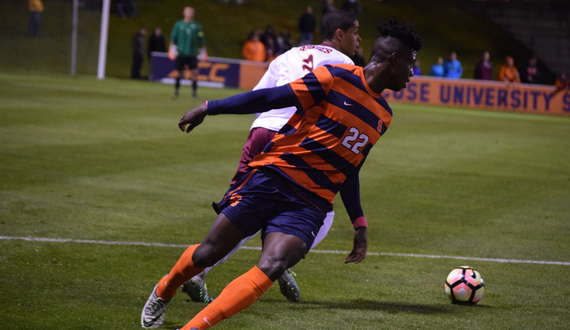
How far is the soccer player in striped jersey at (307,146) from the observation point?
3.62m

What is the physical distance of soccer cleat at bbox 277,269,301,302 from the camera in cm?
466

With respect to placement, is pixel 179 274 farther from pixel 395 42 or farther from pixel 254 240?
pixel 254 240

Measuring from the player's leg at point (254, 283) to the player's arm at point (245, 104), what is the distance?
0.68 m

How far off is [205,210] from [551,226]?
12.2ft

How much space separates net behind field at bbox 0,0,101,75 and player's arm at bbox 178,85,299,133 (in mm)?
24623

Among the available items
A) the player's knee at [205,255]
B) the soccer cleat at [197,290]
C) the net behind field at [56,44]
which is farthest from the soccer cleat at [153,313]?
the net behind field at [56,44]

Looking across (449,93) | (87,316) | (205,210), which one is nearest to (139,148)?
(205,210)

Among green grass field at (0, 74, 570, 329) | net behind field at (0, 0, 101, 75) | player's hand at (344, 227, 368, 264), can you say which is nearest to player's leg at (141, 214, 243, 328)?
green grass field at (0, 74, 570, 329)

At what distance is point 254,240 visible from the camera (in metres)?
6.32

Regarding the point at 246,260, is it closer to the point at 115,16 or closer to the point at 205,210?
the point at 205,210

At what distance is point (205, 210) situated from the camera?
7.29m

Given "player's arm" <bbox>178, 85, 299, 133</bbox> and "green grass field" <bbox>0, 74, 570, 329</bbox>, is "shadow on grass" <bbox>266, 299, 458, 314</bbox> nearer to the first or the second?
"green grass field" <bbox>0, 74, 570, 329</bbox>

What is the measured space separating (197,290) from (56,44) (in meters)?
24.9

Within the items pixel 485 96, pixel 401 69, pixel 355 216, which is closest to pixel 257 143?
pixel 355 216
